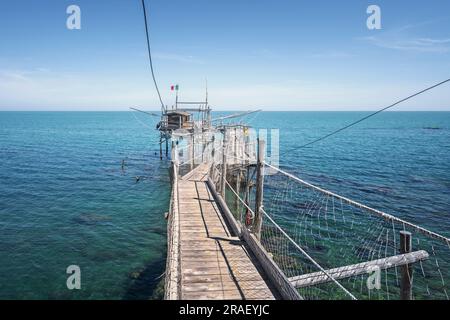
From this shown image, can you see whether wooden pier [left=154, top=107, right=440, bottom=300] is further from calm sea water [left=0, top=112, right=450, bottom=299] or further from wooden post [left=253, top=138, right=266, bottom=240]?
calm sea water [left=0, top=112, right=450, bottom=299]

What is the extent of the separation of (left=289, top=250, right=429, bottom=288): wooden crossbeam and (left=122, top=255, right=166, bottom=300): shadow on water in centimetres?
723

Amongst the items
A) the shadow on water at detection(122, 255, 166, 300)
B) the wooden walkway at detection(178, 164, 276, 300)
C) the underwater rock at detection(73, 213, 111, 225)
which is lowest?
the shadow on water at detection(122, 255, 166, 300)

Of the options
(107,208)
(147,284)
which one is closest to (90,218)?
(107,208)

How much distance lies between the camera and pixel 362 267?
5848mm

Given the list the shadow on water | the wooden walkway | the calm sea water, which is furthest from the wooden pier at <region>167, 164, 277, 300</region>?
the calm sea water

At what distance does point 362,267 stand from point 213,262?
12.0 ft

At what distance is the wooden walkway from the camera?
6691 millimetres

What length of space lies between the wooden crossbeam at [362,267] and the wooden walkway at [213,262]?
0.77 m

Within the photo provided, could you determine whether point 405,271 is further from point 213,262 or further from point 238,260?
point 213,262

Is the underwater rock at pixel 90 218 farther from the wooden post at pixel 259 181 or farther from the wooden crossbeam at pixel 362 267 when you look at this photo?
the wooden crossbeam at pixel 362 267

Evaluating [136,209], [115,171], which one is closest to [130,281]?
[136,209]
